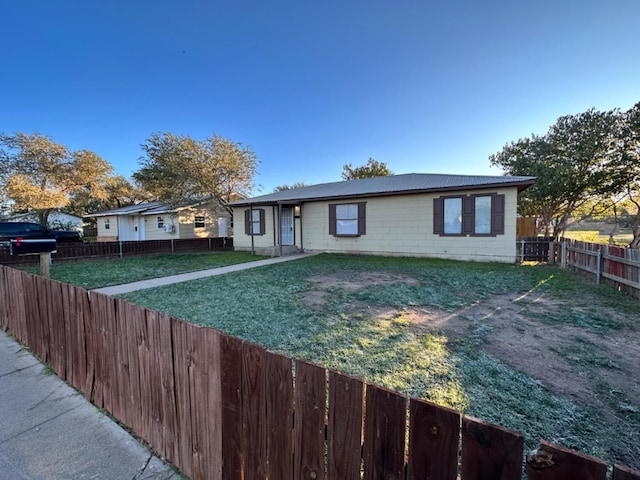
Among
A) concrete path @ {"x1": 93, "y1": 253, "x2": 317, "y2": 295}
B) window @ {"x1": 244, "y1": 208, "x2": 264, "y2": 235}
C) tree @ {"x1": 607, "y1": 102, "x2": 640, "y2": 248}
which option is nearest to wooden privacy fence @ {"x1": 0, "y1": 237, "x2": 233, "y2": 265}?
window @ {"x1": 244, "y1": 208, "x2": 264, "y2": 235}

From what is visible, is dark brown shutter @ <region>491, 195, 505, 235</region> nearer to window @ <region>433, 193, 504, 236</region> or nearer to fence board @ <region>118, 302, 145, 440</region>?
window @ <region>433, 193, 504, 236</region>

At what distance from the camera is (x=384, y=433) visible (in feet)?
3.52

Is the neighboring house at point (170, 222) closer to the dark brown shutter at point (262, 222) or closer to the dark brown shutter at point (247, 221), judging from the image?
the dark brown shutter at point (247, 221)

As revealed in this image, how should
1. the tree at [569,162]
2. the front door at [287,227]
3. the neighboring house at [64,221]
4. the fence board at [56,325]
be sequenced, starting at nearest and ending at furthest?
1. the fence board at [56,325]
2. the tree at [569,162]
3. the front door at [287,227]
4. the neighboring house at [64,221]

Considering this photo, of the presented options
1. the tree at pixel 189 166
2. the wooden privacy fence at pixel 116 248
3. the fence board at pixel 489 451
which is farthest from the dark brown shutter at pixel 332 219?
the fence board at pixel 489 451

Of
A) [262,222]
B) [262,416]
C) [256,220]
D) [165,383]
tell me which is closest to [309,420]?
[262,416]

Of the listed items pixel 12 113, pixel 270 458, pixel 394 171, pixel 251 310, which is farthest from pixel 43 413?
pixel 394 171

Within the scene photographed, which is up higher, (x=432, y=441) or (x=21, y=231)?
(x=21, y=231)

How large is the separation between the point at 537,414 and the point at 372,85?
507 inches

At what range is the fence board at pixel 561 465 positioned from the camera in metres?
0.73

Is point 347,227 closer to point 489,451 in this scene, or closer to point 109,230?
point 489,451

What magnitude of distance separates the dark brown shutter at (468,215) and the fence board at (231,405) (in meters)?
10.6

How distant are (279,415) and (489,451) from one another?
0.86m

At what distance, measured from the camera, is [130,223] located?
22578mm
